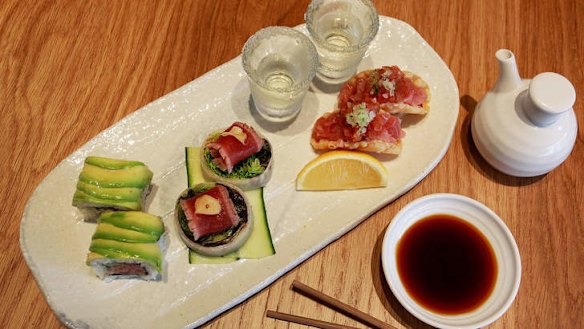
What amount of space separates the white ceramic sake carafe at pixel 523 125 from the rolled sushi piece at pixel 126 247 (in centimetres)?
193

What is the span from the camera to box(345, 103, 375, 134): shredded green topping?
2.72 meters

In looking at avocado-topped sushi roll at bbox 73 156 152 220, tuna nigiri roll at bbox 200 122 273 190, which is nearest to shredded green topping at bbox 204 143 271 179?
tuna nigiri roll at bbox 200 122 273 190

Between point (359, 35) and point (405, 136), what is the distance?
2.39 ft

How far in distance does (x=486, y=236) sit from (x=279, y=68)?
5.13 feet

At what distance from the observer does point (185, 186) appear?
2.81 metres

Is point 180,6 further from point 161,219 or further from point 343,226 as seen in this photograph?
point 343,226

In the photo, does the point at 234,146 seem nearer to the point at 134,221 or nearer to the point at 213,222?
the point at 213,222

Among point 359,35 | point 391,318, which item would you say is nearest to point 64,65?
point 359,35

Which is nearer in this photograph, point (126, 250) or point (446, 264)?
point (126, 250)

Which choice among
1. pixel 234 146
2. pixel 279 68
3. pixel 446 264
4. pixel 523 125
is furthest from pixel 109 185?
pixel 523 125

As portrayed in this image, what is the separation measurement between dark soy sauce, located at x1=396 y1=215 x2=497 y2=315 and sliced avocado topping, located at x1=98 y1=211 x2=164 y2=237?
4.26 feet

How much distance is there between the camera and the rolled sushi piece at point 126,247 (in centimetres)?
239

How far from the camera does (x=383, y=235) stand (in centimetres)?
275

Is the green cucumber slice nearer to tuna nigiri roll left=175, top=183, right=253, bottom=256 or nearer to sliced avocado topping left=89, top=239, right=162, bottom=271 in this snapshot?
tuna nigiri roll left=175, top=183, right=253, bottom=256
